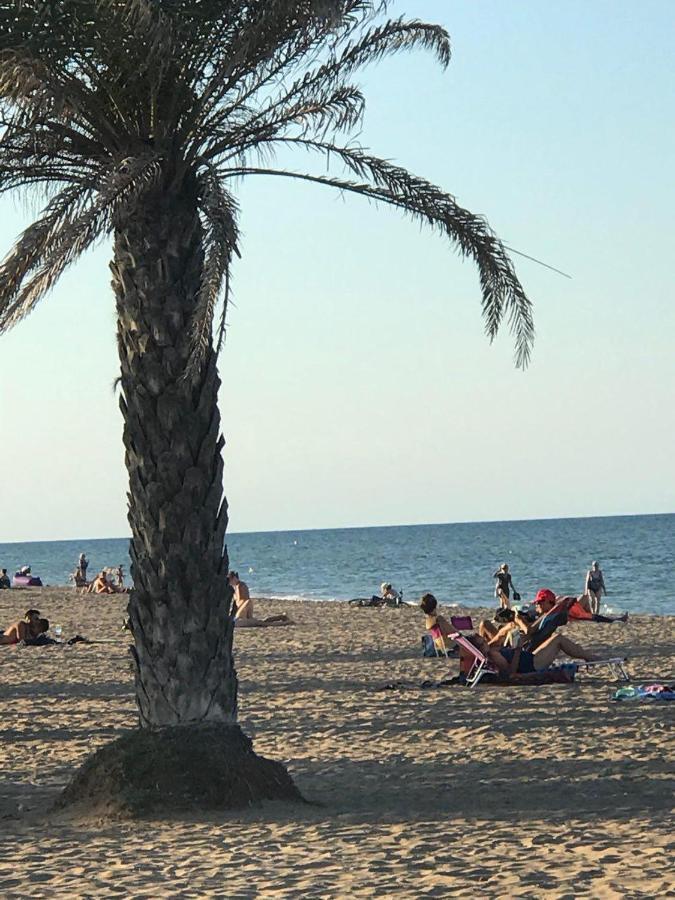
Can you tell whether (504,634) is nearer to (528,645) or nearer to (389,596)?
(528,645)

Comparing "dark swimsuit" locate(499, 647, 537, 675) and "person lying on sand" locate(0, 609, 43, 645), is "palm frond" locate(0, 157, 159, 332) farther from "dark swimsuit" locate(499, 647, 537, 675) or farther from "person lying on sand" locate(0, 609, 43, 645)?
"person lying on sand" locate(0, 609, 43, 645)

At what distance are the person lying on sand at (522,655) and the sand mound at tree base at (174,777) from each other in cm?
641

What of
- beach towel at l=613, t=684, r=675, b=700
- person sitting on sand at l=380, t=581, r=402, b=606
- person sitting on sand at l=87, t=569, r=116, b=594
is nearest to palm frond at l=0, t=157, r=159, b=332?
Result: beach towel at l=613, t=684, r=675, b=700

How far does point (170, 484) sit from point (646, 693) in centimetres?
656

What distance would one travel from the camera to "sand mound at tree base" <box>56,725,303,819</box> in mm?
8812

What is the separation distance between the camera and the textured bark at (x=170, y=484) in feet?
30.1

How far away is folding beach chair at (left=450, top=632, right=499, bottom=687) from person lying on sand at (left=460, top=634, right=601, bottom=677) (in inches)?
2.7

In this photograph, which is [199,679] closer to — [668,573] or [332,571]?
[668,573]

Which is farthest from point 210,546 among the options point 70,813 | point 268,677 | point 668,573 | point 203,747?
point 668,573

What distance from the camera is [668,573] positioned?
6131 cm

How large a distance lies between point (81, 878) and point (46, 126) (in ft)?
16.8

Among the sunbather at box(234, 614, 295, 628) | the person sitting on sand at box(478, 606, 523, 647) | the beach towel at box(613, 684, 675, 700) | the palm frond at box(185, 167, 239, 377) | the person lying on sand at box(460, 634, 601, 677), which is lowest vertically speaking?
the beach towel at box(613, 684, 675, 700)

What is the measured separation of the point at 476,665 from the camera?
50.3 feet

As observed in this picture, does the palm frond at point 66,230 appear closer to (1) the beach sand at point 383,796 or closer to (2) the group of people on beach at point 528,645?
(1) the beach sand at point 383,796
